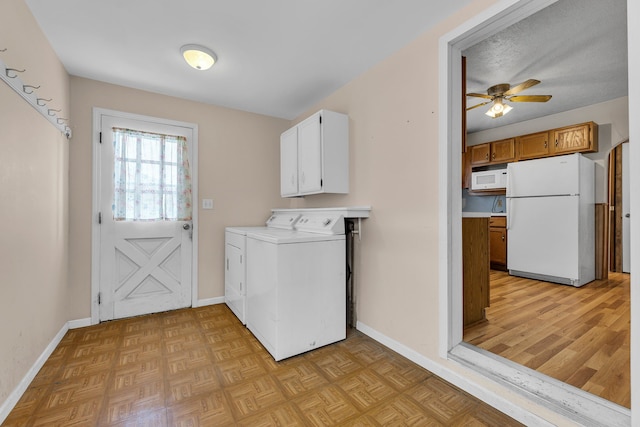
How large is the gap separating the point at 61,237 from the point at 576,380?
3.77 m

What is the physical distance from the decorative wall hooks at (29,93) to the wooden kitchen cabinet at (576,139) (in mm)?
5552

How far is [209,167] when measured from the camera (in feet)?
10.3

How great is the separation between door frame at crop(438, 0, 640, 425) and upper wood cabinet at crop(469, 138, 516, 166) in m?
3.39

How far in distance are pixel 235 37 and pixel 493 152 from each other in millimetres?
4469

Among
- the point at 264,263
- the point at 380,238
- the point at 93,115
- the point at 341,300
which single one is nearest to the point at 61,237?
the point at 93,115

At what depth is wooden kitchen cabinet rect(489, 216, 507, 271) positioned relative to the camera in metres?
4.32

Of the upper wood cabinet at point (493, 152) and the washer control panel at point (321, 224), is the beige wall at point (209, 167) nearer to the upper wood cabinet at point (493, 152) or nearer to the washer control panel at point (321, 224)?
the washer control panel at point (321, 224)

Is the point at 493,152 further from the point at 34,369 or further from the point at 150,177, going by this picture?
the point at 34,369

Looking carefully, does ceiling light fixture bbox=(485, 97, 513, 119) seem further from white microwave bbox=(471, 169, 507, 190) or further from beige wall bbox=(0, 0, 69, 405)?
beige wall bbox=(0, 0, 69, 405)

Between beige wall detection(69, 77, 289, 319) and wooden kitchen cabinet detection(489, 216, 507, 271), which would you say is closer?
beige wall detection(69, 77, 289, 319)

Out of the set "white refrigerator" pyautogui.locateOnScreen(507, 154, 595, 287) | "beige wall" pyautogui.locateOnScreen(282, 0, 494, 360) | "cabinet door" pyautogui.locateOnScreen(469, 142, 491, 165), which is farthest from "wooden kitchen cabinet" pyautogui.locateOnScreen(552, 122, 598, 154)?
"beige wall" pyautogui.locateOnScreen(282, 0, 494, 360)

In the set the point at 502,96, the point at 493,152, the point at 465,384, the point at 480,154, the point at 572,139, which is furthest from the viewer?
the point at 480,154

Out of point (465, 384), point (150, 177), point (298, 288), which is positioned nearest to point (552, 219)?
point (465, 384)

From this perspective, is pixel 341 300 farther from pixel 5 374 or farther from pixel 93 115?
pixel 93 115
